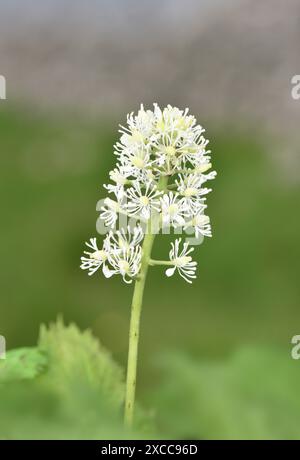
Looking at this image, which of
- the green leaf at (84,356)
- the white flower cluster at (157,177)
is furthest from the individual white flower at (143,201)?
the green leaf at (84,356)

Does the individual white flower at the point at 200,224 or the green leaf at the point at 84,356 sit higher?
the individual white flower at the point at 200,224

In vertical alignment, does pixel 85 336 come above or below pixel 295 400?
above

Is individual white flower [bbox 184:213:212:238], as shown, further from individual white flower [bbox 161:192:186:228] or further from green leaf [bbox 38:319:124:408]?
green leaf [bbox 38:319:124:408]

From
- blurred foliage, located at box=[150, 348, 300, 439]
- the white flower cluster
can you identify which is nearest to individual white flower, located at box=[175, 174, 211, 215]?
the white flower cluster

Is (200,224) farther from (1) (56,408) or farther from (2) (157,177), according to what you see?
(1) (56,408)

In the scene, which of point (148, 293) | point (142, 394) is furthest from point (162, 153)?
point (148, 293)

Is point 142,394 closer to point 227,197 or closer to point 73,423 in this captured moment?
point 73,423

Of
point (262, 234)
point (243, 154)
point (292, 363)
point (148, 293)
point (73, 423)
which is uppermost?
point (243, 154)

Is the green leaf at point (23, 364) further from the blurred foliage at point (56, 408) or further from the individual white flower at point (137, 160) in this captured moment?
the individual white flower at point (137, 160)
